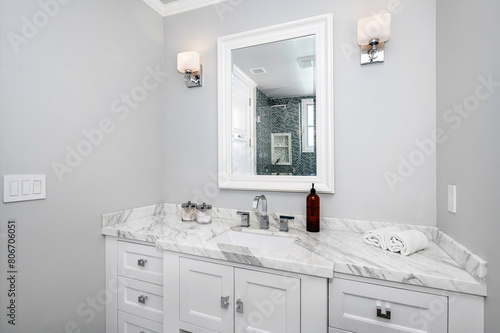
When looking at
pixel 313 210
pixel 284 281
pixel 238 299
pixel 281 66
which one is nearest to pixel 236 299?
pixel 238 299

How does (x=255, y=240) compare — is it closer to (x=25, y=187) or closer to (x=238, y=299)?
(x=238, y=299)

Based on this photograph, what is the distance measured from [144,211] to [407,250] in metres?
1.66

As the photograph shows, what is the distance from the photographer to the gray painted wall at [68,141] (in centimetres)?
116

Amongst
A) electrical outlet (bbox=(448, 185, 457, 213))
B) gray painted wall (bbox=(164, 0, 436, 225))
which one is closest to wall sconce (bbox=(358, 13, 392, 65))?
gray painted wall (bbox=(164, 0, 436, 225))

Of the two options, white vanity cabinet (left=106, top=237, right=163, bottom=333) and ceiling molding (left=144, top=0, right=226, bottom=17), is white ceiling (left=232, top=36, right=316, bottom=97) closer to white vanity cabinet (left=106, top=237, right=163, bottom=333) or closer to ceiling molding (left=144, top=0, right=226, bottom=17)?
ceiling molding (left=144, top=0, right=226, bottom=17)

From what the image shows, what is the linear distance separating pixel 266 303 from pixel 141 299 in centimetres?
81

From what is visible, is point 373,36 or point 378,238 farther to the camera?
point 373,36

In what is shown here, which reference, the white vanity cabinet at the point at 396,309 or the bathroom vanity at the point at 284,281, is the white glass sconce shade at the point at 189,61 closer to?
the bathroom vanity at the point at 284,281

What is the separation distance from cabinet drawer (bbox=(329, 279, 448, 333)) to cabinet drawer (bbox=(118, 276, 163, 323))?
0.96m

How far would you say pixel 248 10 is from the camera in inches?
68.5

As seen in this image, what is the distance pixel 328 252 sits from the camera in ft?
3.73

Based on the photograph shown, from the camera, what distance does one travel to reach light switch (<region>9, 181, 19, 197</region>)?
1.13 metres

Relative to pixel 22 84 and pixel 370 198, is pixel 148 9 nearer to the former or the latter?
pixel 22 84

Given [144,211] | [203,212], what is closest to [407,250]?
[203,212]
